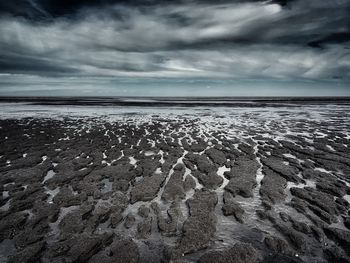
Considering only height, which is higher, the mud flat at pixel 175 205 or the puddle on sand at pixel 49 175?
the mud flat at pixel 175 205

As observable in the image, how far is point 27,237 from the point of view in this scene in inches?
228

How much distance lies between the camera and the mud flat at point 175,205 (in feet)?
17.8

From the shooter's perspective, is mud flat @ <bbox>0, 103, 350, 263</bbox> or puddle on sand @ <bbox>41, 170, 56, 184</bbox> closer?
mud flat @ <bbox>0, 103, 350, 263</bbox>

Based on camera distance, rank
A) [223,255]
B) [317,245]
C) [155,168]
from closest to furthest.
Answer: [223,255], [317,245], [155,168]

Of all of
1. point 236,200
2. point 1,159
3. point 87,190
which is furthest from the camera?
point 1,159

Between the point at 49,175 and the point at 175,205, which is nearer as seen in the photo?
the point at 175,205

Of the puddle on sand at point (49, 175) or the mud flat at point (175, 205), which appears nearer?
the mud flat at point (175, 205)

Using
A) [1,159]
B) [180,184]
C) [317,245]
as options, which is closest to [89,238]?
[180,184]

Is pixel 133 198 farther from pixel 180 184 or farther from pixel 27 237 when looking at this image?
pixel 27 237

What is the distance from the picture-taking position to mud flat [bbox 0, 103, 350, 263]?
543 centimetres

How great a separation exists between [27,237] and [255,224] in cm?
576

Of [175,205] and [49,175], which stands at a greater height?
[175,205]

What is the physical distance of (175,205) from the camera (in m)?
7.61

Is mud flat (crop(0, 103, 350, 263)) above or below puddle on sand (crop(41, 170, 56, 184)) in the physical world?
above
